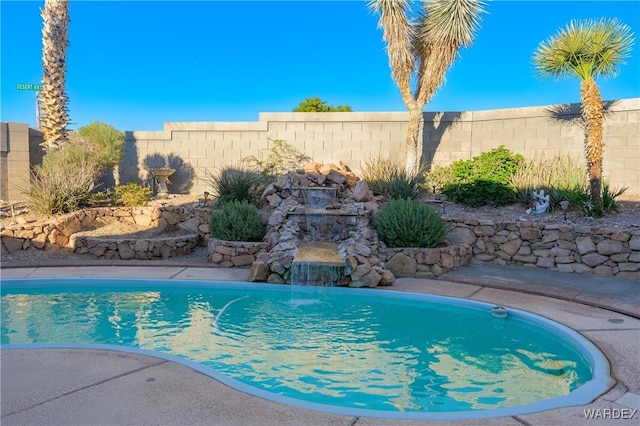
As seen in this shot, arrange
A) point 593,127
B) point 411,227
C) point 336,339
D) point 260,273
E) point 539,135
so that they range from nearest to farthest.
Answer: point 336,339, point 260,273, point 411,227, point 593,127, point 539,135

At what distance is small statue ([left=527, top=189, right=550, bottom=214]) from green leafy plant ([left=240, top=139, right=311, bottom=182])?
6.40 metres

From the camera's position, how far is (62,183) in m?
10.8

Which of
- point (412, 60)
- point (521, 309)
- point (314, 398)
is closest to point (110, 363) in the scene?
point (314, 398)

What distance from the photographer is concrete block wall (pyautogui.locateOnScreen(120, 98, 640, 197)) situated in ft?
38.3

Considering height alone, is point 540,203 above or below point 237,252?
above

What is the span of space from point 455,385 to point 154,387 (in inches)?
97.4

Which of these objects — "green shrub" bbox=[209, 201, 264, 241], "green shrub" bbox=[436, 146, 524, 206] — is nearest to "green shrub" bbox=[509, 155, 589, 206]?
"green shrub" bbox=[436, 146, 524, 206]

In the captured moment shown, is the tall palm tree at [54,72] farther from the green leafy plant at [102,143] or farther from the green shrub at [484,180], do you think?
the green shrub at [484,180]

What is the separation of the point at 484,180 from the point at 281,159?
5792 millimetres

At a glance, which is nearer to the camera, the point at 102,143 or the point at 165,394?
the point at 165,394

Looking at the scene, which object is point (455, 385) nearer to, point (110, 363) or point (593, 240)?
point (110, 363)

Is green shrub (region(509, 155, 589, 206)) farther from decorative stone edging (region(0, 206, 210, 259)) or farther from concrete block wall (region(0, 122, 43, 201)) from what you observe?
concrete block wall (region(0, 122, 43, 201))

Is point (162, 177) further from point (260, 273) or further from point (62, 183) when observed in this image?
point (260, 273)

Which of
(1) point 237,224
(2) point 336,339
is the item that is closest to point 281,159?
(1) point 237,224
